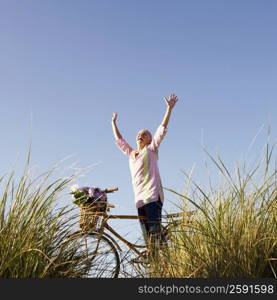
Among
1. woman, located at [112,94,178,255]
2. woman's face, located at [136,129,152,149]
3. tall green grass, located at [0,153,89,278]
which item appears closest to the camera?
tall green grass, located at [0,153,89,278]

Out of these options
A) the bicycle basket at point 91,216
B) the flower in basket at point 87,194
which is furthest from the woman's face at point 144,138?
the bicycle basket at point 91,216

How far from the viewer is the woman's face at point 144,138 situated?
19.0 ft

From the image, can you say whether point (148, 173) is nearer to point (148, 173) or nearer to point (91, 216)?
point (148, 173)

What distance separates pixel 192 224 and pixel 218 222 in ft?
1.33

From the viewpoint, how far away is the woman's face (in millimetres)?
5793

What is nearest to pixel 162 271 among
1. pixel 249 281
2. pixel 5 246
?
pixel 249 281

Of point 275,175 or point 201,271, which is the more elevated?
point 275,175

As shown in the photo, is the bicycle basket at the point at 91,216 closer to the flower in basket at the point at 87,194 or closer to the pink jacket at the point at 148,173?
the flower in basket at the point at 87,194

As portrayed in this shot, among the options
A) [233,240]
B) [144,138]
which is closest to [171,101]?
[144,138]

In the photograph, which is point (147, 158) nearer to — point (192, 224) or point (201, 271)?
point (192, 224)

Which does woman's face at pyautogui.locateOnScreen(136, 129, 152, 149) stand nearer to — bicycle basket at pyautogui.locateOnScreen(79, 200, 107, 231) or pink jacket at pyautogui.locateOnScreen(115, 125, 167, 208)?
pink jacket at pyautogui.locateOnScreen(115, 125, 167, 208)

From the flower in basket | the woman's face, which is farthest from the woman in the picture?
the flower in basket

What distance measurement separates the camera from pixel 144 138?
579 cm

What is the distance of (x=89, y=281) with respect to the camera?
125 inches
